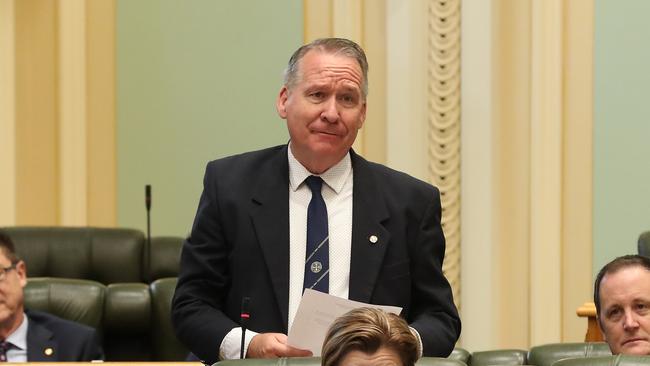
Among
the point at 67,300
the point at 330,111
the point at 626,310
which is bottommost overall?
the point at 67,300

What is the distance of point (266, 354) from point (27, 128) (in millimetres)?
3503

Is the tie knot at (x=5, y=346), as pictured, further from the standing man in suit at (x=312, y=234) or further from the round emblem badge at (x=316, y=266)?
the round emblem badge at (x=316, y=266)

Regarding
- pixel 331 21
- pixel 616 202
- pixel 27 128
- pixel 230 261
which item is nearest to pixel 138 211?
pixel 27 128

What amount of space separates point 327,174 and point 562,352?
1.17 m

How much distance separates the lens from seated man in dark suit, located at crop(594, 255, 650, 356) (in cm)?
365

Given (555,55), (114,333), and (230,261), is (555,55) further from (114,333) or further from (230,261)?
(230,261)

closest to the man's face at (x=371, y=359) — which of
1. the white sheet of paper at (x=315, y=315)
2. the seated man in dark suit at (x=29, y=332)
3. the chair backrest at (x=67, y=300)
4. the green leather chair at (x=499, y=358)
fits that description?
the white sheet of paper at (x=315, y=315)

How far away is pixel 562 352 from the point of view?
4.11 metres

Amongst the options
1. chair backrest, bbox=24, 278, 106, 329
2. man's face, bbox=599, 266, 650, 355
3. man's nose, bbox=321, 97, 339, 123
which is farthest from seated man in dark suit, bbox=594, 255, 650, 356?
chair backrest, bbox=24, 278, 106, 329

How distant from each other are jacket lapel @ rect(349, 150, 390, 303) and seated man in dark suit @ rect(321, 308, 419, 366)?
60 centimetres

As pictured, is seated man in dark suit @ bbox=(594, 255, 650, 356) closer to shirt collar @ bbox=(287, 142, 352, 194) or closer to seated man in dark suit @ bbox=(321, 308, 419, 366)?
shirt collar @ bbox=(287, 142, 352, 194)

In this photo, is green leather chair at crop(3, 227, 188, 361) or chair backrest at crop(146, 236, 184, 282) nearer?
green leather chair at crop(3, 227, 188, 361)

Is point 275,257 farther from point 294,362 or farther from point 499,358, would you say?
point 499,358

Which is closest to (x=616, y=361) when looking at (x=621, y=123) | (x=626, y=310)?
(x=626, y=310)
